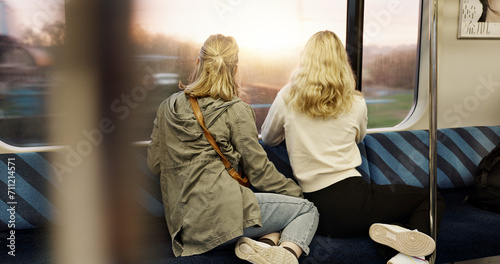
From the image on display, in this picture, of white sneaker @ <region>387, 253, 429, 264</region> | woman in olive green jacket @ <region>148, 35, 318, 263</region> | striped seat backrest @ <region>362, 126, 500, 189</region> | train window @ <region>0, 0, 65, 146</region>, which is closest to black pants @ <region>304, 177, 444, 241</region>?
woman in olive green jacket @ <region>148, 35, 318, 263</region>

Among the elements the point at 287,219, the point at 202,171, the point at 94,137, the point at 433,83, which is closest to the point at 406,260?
the point at 287,219

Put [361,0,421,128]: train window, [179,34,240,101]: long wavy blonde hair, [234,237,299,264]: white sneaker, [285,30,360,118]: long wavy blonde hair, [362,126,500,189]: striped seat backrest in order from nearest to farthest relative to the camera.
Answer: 1. [234,237,299,264]: white sneaker
2. [179,34,240,101]: long wavy blonde hair
3. [285,30,360,118]: long wavy blonde hair
4. [362,126,500,189]: striped seat backrest
5. [361,0,421,128]: train window

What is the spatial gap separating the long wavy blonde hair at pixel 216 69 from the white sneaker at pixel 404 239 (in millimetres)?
831

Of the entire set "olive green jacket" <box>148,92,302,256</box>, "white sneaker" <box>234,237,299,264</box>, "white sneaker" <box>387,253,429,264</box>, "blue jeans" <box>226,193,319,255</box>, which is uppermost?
"olive green jacket" <box>148,92,302,256</box>

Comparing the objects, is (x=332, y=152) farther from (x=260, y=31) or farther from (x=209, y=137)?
(x=260, y=31)

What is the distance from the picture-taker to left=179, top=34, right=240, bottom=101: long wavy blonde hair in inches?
61.6

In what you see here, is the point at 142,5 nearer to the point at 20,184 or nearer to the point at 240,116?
the point at 240,116

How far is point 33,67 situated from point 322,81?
4.19 ft

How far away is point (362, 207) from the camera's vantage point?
1.71 metres

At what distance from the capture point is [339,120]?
1.75 m

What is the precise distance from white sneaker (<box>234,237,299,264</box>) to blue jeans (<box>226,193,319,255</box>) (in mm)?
71

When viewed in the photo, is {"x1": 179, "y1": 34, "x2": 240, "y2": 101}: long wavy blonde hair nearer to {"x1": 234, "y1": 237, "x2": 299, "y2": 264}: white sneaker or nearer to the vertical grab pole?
{"x1": 234, "y1": 237, "x2": 299, "y2": 264}: white sneaker

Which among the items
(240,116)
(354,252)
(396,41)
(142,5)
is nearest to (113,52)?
(142,5)

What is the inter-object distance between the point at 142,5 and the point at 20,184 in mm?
1555
